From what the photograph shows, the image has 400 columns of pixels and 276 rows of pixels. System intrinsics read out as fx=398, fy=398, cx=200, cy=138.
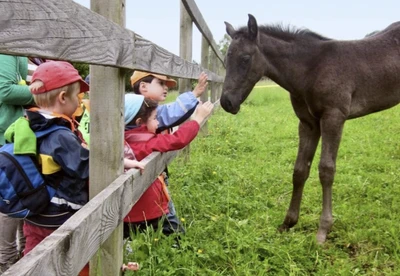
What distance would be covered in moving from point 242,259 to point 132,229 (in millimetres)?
774

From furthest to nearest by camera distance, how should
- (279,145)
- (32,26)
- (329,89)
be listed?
(279,145), (329,89), (32,26)

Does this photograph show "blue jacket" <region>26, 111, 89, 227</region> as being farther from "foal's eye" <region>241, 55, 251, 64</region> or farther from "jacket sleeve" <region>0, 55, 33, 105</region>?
"foal's eye" <region>241, 55, 251, 64</region>

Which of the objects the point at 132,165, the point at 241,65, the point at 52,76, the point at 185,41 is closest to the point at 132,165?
the point at 132,165

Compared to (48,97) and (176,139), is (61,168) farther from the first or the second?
(176,139)

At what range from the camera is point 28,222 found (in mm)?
Result: 2000

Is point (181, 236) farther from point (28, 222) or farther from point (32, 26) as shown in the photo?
point (32, 26)

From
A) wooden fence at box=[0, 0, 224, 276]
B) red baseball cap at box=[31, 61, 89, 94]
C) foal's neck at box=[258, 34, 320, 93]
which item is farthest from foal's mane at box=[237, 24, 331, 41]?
red baseball cap at box=[31, 61, 89, 94]

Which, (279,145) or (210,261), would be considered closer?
(210,261)

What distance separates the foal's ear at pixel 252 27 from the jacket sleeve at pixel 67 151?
6.79ft

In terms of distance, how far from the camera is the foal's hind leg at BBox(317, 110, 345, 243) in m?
3.32

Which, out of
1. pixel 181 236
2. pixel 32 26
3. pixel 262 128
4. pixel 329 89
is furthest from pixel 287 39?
pixel 262 128

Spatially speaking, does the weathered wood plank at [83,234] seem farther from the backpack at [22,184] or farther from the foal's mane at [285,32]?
the foal's mane at [285,32]

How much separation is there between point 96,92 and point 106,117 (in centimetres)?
12

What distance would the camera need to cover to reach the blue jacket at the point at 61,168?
1779 millimetres
